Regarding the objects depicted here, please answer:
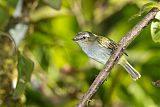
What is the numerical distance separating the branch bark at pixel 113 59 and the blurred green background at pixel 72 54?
92 centimetres

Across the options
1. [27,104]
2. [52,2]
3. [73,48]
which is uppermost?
[73,48]

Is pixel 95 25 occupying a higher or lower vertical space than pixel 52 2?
higher

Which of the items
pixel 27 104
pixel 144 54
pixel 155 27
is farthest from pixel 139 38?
pixel 155 27

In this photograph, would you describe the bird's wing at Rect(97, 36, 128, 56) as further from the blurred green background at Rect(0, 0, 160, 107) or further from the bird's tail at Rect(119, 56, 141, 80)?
the blurred green background at Rect(0, 0, 160, 107)

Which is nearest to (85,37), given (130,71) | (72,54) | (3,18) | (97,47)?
(97,47)

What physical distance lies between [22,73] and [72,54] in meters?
0.69

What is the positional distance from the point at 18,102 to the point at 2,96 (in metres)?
0.07

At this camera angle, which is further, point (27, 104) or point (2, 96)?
point (27, 104)

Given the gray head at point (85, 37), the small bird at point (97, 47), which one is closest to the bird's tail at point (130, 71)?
the small bird at point (97, 47)

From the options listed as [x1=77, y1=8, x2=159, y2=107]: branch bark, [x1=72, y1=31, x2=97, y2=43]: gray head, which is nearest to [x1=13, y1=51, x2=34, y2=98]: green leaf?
[x1=72, y1=31, x2=97, y2=43]: gray head

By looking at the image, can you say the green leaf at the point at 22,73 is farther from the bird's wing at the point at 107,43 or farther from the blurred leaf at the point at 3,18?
the blurred leaf at the point at 3,18

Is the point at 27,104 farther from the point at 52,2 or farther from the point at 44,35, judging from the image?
the point at 52,2

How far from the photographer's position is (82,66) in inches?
88.7

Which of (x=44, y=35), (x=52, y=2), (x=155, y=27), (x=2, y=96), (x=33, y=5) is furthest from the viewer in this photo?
(x=44, y=35)
